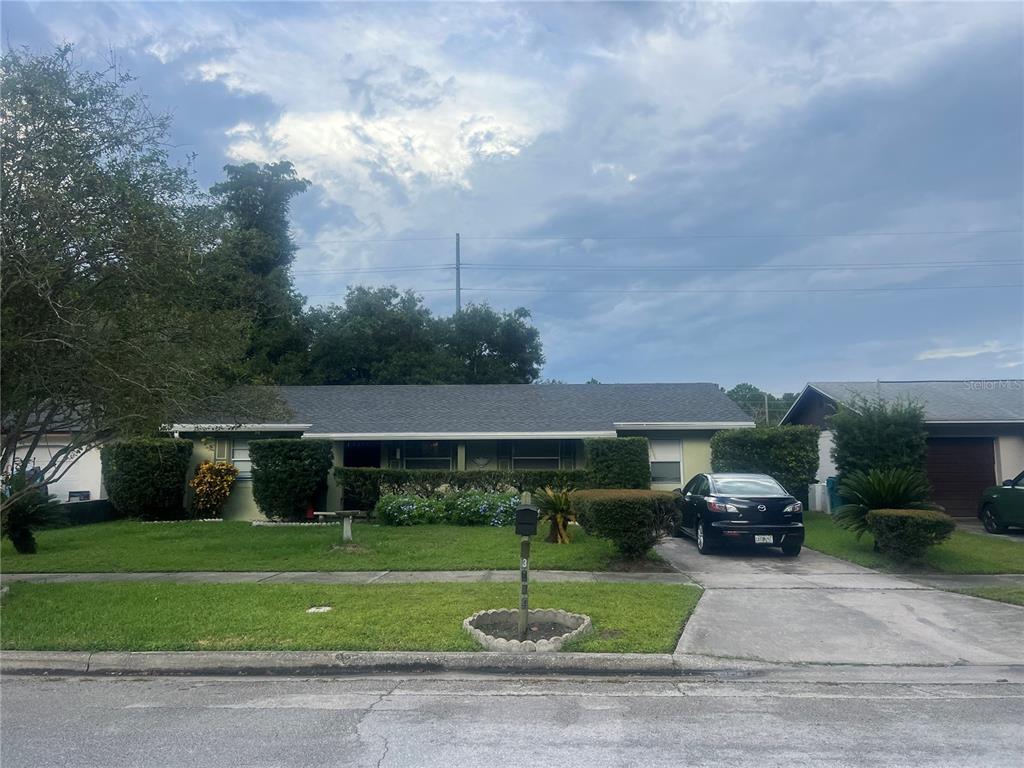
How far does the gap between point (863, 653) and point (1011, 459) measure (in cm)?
1532

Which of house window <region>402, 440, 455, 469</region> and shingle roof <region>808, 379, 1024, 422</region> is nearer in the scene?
shingle roof <region>808, 379, 1024, 422</region>

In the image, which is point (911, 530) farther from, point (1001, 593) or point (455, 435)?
point (455, 435)

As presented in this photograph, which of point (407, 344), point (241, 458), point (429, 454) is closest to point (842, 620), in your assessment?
point (429, 454)

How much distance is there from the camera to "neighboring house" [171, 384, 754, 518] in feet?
66.5

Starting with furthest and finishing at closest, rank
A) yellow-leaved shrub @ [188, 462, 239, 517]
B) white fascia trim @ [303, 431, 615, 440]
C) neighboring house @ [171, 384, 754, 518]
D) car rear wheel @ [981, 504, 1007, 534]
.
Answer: neighboring house @ [171, 384, 754, 518] → yellow-leaved shrub @ [188, 462, 239, 517] → white fascia trim @ [303, 431, 615, 440] → car rear wheel @ [981, 504, 1007, 534]

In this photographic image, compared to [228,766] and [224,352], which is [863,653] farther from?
[224,352]

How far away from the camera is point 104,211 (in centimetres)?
947

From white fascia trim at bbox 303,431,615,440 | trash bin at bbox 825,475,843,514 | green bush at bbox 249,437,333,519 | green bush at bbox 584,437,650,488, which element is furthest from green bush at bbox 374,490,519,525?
trash bin at bbox 825,475,843,514

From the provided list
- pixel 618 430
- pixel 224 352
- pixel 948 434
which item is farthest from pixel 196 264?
pixel 948 434

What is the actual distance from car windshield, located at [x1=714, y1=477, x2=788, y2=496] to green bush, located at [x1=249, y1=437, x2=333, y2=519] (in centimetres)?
978

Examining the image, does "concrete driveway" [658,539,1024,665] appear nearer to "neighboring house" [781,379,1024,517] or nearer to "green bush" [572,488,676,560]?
"green bush" [572,488,676,560]

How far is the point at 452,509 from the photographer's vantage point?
693 inches

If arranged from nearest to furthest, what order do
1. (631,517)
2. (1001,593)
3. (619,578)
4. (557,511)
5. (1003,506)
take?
(1001,593) < (619,578) < (631,517) < (557,511) < (1003,506)

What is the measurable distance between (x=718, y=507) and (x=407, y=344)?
86.6 ft
